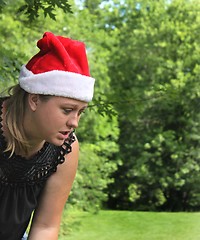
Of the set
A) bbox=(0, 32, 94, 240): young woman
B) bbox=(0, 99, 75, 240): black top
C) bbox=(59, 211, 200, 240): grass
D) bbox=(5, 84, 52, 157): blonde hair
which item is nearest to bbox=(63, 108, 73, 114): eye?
bbox=(0, 32, 94, 240): young woman

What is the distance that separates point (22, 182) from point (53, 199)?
0.15m

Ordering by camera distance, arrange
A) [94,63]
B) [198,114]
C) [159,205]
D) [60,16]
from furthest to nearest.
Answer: [159,205] < [198,114] < [94,63] < [60,16]

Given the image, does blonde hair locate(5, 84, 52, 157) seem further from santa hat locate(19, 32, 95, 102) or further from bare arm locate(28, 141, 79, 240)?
bare arm locate(28, 141, 79, 240)

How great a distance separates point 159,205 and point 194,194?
1106mm

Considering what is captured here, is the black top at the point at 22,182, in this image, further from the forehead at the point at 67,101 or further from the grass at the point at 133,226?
the grass at the point at 133,226

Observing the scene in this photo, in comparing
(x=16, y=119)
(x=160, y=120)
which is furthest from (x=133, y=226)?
(x=16, y=119)

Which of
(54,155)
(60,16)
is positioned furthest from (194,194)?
(54,155)

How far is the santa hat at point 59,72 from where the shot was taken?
178cm

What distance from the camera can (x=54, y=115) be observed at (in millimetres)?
1748

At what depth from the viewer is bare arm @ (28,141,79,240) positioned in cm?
204

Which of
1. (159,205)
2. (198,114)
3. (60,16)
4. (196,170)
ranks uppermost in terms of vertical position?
(60,16)

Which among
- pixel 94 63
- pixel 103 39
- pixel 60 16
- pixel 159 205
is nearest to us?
pixel 60 16

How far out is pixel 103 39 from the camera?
42.8ft

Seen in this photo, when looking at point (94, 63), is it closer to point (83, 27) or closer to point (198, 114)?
point (83, 27)
